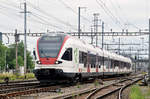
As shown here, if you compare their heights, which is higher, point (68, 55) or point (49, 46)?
point (49, 46)

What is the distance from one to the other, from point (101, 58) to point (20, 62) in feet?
304

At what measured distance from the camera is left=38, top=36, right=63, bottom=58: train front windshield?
21297mm

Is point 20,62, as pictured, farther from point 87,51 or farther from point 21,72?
point 87,51

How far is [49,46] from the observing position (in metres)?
21.7

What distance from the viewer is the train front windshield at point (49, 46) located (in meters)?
21.3

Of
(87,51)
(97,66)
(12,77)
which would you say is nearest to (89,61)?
(87,51)

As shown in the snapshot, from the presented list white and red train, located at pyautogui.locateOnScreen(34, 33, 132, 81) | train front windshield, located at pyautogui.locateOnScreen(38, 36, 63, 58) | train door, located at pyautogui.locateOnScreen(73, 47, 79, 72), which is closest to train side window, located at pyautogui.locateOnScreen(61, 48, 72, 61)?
white and red train, located at pyautogui.locateOnScreen(34, 33, 132, 81)

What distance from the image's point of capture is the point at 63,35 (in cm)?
2258

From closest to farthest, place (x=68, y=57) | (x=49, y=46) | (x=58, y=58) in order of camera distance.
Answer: (x=58, y=58)
(x=49, y=46)
(x=68, y=57)

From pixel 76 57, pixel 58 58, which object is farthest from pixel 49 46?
pixel 76 57

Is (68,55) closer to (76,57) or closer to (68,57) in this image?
(68,57)

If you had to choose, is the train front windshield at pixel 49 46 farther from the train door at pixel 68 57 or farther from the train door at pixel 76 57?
the train door at pixel 76 57

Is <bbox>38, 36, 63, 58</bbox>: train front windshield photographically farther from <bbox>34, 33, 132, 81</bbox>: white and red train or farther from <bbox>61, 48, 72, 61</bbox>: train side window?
<bbox>61, 48, 72, 61</bbox>: train side window

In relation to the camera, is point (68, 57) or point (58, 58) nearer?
point (58, 58)
